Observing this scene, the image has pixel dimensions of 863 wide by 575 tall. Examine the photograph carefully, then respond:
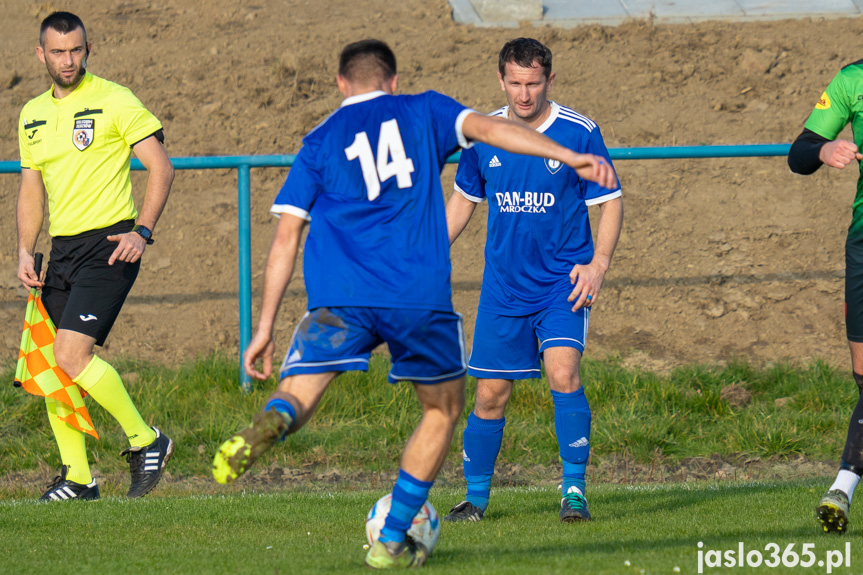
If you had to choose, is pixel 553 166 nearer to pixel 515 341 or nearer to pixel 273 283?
pixel 515 341

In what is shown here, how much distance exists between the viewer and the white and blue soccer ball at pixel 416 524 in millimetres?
3857

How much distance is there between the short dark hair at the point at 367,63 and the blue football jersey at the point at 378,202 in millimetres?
84

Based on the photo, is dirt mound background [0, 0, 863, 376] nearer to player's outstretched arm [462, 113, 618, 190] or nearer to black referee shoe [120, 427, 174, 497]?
black referee shoe [120, 427, 174, 497]

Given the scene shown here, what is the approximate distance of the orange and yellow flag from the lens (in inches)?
242

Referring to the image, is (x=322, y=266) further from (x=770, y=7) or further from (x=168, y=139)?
(x=770, y=7)

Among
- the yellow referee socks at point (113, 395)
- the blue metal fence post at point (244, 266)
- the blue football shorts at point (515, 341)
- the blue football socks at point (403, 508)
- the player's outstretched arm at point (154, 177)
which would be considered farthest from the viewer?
the blue metal fence post at point (244, 266)

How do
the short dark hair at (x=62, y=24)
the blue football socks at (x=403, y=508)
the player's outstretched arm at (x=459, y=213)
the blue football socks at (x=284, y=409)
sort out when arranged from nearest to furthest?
the blue football socks at (x=284, y=409), the blue football socks at (x=403, y=508), the player's outstretched arm at (x=459, y=213), the short dark hair at (x=62, y=24)

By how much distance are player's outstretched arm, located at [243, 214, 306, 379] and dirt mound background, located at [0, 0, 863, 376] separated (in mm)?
5680

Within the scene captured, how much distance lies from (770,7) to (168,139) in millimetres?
7860

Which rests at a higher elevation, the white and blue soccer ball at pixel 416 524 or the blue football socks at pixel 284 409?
the blue football socks at pixel 284 409

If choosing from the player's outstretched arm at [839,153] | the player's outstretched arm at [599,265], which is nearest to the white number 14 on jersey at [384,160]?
the player's outstretched arm at [599,265]

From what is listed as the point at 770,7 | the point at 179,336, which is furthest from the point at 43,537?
the point at 770,7

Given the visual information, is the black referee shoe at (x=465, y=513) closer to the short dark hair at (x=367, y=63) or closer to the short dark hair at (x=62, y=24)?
the short dark hair at (x=367, y=63)

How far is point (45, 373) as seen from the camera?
617cm
